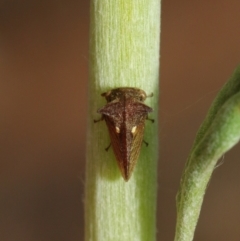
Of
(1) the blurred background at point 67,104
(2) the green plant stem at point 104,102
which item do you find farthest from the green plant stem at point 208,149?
(1) the blurred background at point 67,104

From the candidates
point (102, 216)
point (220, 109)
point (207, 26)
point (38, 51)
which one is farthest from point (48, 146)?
point (220, 109)

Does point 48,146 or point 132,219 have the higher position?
point 48,146

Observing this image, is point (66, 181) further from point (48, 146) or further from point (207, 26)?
point (207, 26)

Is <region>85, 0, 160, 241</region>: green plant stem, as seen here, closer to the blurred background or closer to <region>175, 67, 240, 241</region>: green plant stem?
<region>175, 67, 240, 241</region>: green plant stem

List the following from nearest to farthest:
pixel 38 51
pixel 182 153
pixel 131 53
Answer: pixel 131 53 → pixel 182 153 → pixel 38 51


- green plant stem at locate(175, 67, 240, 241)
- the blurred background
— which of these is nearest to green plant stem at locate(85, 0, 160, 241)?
green plant stem at locate(175, 67, 240, 241)

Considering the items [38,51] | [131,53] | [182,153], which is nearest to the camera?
[131,53]

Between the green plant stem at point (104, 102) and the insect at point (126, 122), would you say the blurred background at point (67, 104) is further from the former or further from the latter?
the green plant stem at point (104, 102)

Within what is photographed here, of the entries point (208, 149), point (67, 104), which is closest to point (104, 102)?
point (208, 149)
